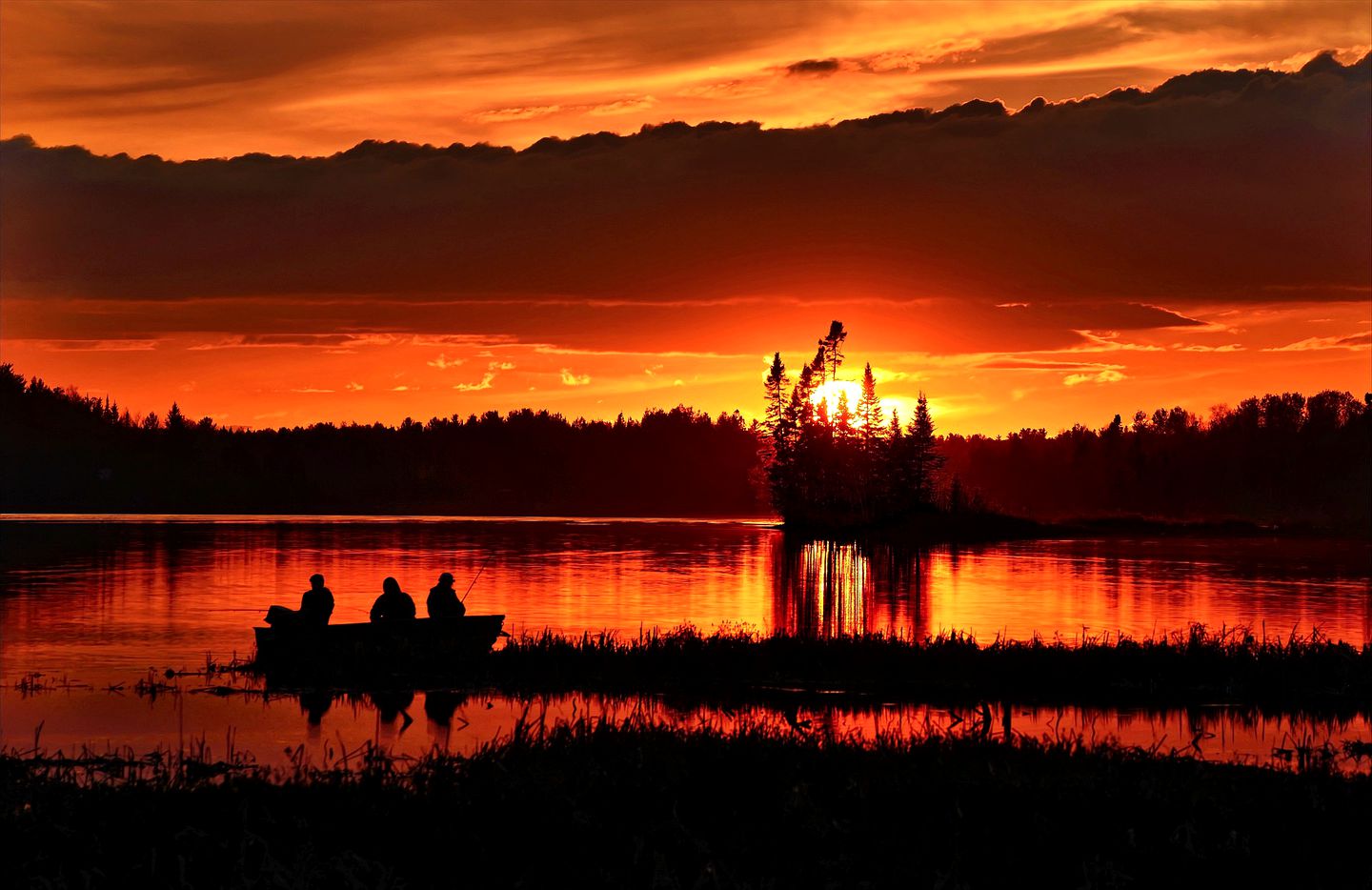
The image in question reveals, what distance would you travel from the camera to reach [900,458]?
514 feet

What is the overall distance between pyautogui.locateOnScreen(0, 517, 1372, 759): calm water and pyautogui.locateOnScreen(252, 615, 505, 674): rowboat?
2.06 m

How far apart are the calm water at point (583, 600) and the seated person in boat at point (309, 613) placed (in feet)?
8.49

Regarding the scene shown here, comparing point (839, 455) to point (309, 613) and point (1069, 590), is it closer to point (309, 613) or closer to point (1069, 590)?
point (1069, 590)

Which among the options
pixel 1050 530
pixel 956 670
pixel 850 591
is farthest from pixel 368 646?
pixel 1050 530

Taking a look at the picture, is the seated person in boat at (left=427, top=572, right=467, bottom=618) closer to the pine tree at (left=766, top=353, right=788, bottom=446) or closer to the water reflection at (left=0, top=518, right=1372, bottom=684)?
the water reflection at (left=0, top=518, right=1372, bottom=684)

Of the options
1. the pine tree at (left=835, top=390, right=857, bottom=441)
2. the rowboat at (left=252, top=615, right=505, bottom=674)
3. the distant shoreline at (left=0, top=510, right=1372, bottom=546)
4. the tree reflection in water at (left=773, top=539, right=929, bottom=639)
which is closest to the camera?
the rowboat at (left=252, top=615, right=505, bottom=674)

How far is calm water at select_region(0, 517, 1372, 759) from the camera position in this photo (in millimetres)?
30125

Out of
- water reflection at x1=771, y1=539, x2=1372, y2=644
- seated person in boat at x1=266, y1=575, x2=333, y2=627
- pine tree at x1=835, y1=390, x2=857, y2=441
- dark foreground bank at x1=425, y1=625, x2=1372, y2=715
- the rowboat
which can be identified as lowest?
water reflection at x1=771, y1=539, x2=1372, y2=644

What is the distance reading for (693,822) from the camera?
747 inches

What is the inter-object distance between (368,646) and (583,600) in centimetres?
3058

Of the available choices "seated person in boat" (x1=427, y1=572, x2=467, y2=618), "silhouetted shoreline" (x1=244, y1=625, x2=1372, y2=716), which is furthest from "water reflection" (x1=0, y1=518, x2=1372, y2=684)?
"silhouetted shoreline" (x1=244, y1=625, x2=1372, y2=716)

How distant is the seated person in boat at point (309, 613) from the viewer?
3541 cm

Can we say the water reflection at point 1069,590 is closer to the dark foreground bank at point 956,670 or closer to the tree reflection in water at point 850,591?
the tree reflection in water at point 850,591

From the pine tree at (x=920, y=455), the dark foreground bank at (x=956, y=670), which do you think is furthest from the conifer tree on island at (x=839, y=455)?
the dark foreground bank at (x=956, y=670)
